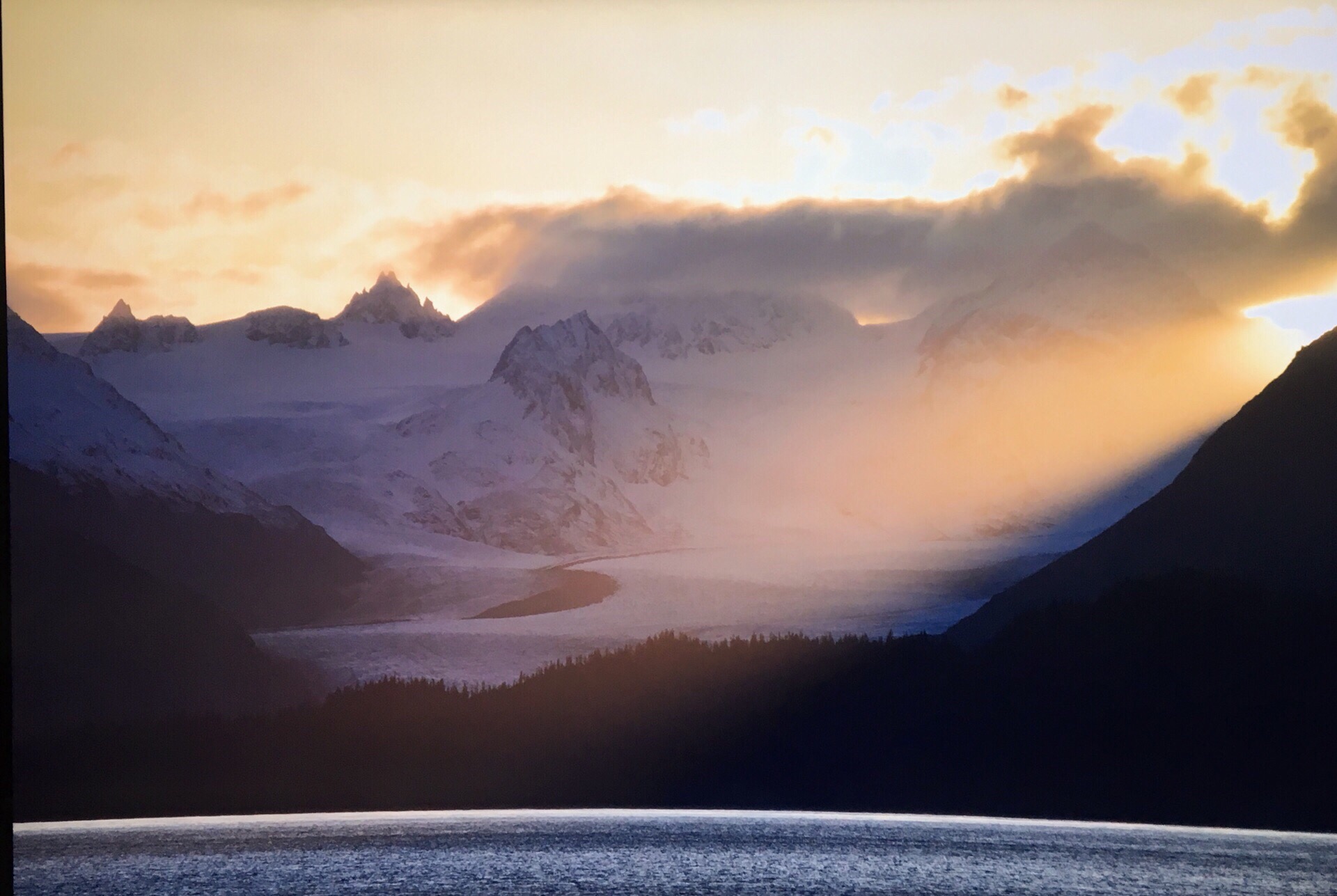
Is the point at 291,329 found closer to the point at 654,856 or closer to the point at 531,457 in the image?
the point at 531,457

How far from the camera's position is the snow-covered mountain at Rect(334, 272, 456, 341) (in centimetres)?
2252

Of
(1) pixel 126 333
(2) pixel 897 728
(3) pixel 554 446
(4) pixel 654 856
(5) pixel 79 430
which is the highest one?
(1) pixel 126 333

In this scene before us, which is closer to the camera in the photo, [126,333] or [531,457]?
[126,333]

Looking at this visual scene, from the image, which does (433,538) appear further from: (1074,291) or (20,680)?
(1074,291)

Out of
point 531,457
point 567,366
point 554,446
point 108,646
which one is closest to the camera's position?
point 108,646

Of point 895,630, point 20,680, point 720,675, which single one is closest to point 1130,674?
point 895,630

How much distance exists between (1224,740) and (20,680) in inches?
788

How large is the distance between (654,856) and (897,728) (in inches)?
190

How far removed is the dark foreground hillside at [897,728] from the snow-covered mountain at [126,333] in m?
6.47

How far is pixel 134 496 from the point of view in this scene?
2147 centimetres

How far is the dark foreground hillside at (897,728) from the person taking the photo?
21.8 metres

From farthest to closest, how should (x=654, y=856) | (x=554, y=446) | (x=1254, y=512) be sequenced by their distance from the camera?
(x=554, y=446)
(x=1254, y=512)
(x=654, y=856)

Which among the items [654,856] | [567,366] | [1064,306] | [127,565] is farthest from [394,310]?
[1064,306]

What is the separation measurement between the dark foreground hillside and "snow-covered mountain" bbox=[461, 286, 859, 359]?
5.38 metres
